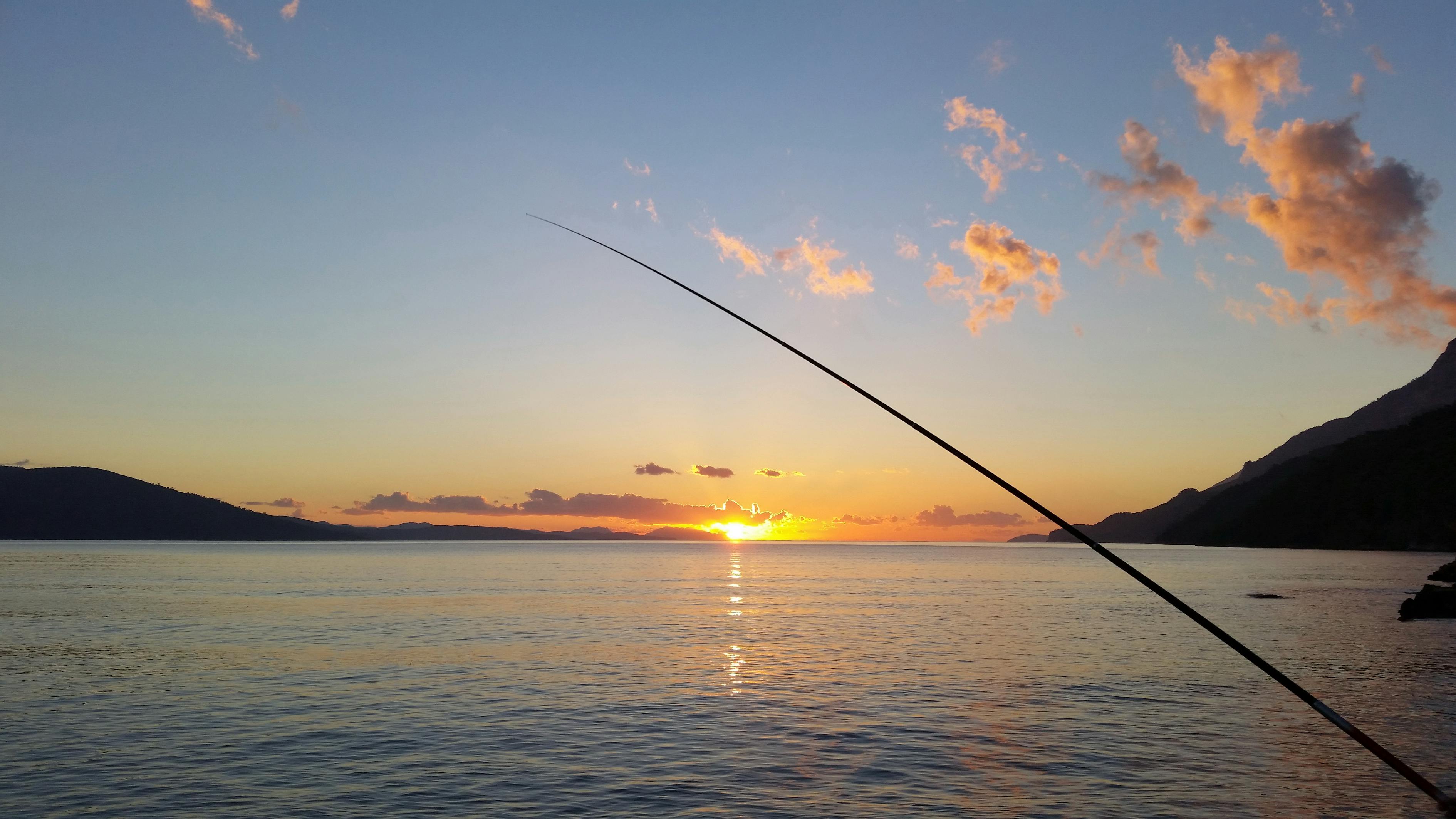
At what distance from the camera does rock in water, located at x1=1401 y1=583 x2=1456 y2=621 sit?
53.5 m

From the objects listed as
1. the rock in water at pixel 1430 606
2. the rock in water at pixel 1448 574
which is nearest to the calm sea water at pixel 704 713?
the rock in water at pixel 1430 606

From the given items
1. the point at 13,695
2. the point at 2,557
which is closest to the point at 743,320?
the point at 13,695

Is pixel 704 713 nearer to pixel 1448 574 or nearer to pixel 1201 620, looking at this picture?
pixel 1201 620

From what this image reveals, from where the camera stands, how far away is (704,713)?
84.4 ft

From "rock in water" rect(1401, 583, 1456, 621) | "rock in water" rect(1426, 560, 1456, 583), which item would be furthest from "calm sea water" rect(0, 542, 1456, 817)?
"rock in water" rect(1426, 560, 1456, 583)

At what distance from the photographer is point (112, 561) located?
509 ft

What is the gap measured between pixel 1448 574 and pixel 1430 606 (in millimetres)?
14644

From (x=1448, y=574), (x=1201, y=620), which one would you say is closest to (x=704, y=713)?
(x=1201, y=620)

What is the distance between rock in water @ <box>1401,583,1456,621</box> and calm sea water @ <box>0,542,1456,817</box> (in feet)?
5.43

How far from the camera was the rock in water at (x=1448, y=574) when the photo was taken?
2506 inches

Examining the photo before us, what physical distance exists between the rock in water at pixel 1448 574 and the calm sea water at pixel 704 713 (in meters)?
7.67

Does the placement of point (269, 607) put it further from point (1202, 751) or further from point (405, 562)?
point (405, 562)

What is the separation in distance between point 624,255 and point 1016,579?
381ft

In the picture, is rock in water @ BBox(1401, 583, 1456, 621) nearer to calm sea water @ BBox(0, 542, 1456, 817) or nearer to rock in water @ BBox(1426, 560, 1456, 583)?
calm sea water @ BBox(0, 542, 1456, 817)
